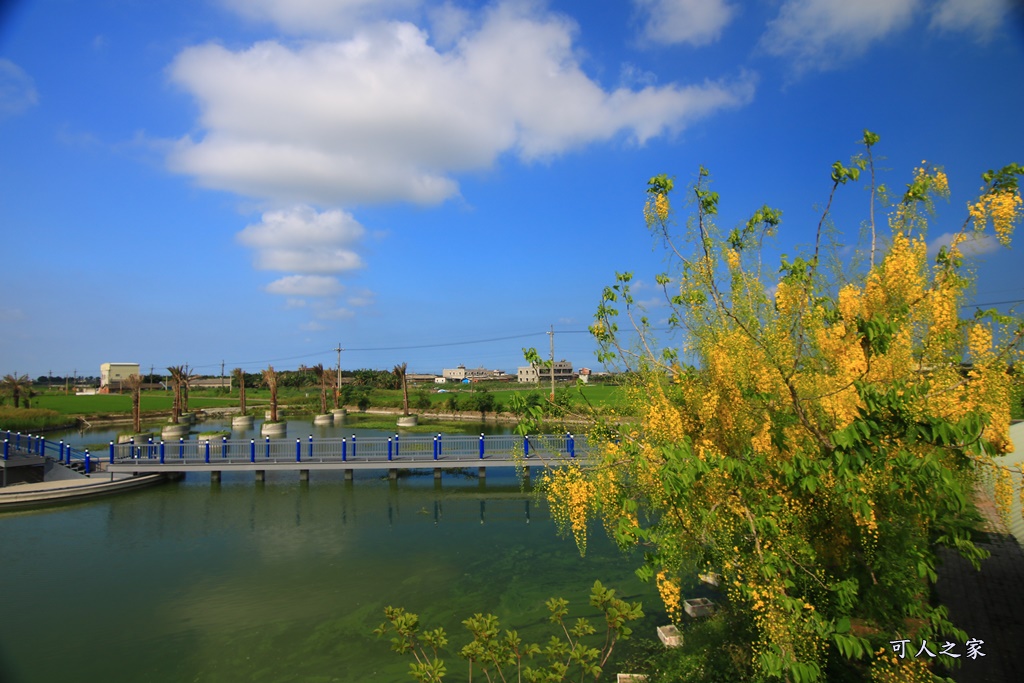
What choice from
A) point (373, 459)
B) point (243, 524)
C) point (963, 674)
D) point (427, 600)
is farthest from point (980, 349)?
point (373, 459)

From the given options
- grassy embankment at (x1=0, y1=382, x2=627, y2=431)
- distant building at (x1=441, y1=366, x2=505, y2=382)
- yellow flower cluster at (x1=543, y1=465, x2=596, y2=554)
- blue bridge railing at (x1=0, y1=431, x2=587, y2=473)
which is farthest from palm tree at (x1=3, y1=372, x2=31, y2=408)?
distant building at (x1=441, y1=366, x2=505, y2=382)

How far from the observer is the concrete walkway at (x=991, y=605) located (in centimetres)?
605

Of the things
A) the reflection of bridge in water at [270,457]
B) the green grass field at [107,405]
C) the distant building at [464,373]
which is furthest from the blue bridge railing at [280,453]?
the distant building at [464,373]

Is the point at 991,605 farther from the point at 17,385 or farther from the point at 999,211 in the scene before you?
the point at 17,385

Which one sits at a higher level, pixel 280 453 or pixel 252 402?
pixel 252 402

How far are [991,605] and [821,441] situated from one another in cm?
686

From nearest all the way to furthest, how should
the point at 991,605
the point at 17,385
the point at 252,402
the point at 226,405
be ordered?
the point at 991,605
the point at 17,385
the point at 226,405
the point at 252,402

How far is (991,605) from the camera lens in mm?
7820

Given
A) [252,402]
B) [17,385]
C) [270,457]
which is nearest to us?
[270,457]

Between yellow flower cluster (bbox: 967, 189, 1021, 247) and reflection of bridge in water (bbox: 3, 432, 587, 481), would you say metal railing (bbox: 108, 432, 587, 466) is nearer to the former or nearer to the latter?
reflection of bridge in water (bbox: 3, 432, 587, 481)

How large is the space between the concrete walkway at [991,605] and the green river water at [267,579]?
366 centimetres

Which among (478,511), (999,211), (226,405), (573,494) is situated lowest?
(478,511)

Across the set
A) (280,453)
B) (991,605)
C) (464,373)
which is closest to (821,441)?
(991,605)

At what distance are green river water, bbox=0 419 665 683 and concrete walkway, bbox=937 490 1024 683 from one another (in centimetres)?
366
